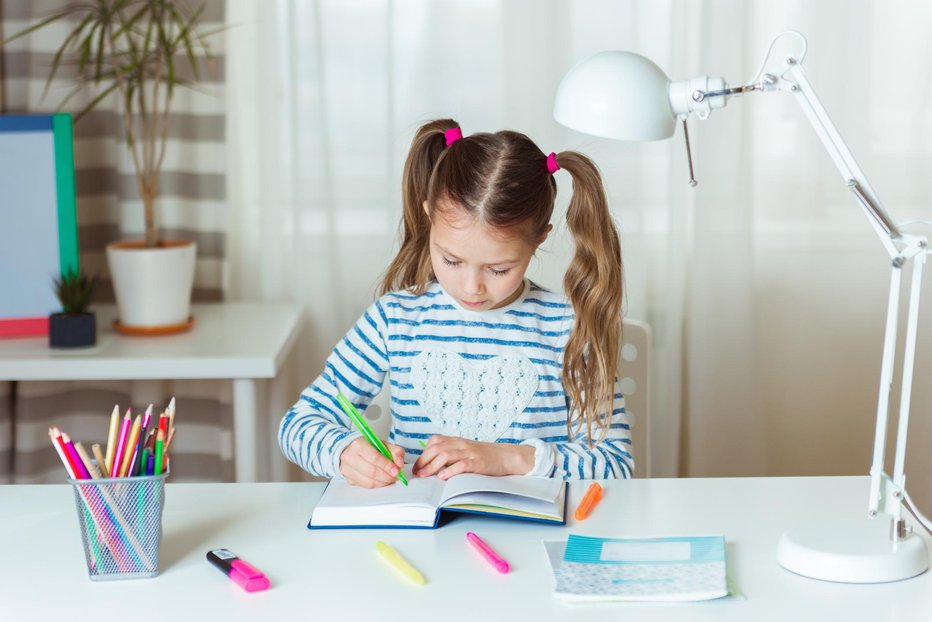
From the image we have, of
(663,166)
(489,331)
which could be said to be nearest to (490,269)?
(489,331)

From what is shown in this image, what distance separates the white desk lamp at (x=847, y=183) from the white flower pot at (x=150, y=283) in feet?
3.78

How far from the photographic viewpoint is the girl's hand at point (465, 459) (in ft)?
4.30

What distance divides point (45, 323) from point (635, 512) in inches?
51.7

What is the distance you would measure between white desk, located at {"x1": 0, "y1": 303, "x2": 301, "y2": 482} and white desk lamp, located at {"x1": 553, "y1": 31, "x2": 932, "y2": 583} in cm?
97

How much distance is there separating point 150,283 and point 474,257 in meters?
0.85

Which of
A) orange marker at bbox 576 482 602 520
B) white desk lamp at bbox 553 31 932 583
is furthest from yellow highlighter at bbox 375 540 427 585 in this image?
white desk lamp at bbox 553 31 932 583

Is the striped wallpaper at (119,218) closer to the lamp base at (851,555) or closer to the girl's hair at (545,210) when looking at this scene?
the girl's hair at (545,210)

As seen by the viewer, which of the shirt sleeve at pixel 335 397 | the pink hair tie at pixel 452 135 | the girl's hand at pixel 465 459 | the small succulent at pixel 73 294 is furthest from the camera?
the small succulent at pixel 73 294

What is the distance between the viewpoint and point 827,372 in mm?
2465

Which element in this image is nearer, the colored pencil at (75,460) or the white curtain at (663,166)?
the colored pencil at (75,460)

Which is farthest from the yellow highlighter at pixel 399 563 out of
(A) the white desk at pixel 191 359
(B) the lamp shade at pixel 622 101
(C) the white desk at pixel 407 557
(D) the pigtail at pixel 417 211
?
(A) the white desk at pixel 191 359

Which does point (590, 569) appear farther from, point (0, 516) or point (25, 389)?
point (25, 389)

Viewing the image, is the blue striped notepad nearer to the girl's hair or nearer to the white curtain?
the girl's hair

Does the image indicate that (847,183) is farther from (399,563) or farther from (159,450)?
(159,450)
